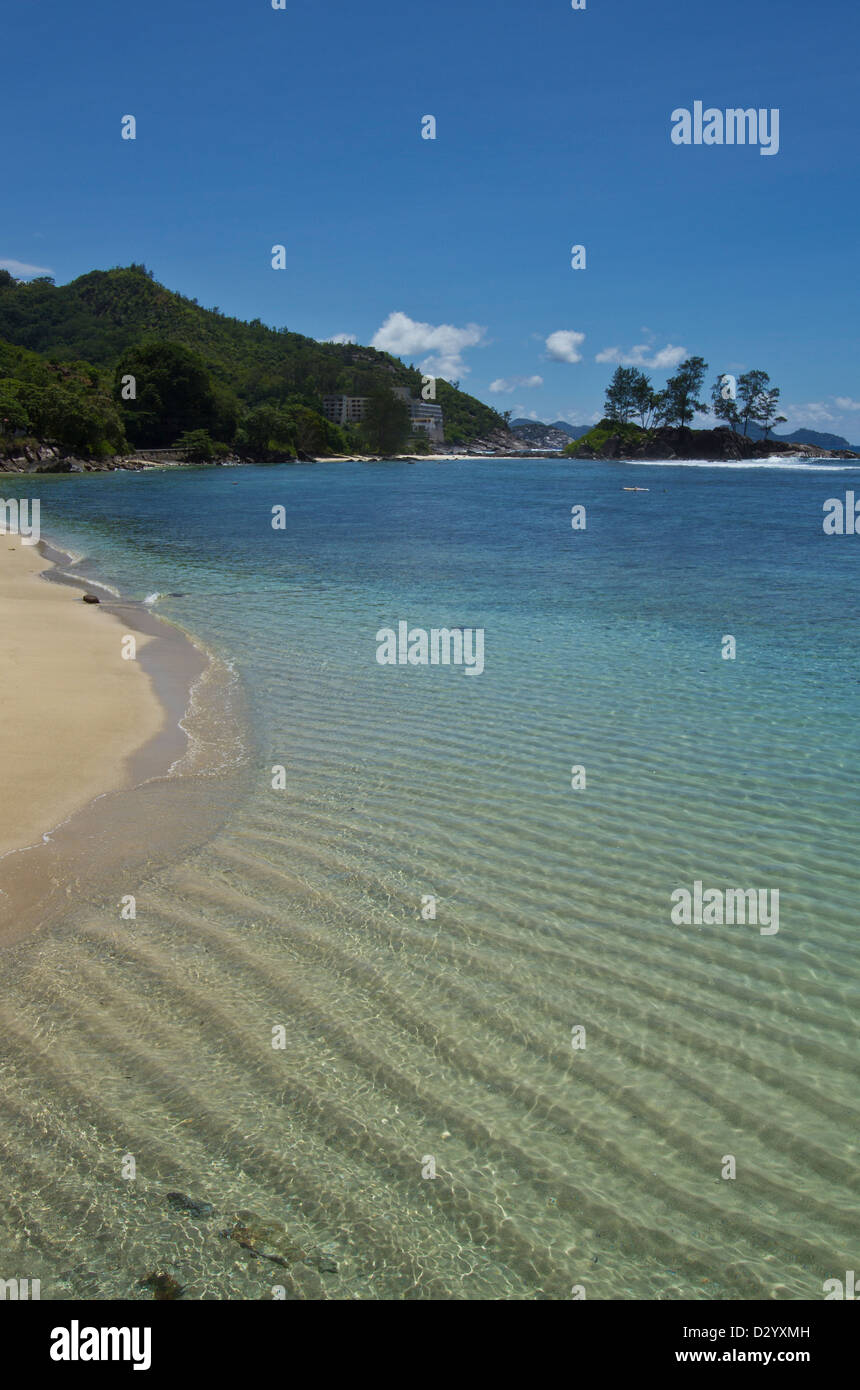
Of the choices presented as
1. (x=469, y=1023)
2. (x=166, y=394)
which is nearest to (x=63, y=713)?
(x=469, y=1023)

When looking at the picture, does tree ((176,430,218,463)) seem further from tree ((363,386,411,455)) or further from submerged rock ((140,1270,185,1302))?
submerged rock ((140,1270,185,1302))

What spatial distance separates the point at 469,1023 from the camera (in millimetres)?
5535

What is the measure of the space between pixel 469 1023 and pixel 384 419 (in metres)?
200

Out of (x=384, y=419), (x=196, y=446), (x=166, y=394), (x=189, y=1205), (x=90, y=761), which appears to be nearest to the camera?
(x=189, y=1205)

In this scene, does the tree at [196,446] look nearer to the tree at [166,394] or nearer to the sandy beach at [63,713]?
the tree at [166,394]

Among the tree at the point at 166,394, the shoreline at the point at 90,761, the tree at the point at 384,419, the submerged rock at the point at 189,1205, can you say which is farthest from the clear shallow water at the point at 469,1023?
the tree at the point at 384,419

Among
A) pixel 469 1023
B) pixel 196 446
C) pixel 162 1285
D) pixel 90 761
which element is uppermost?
pixel 196 446

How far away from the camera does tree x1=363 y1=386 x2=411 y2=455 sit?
190750 millimetres

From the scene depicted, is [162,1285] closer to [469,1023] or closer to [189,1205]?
[189,1205]

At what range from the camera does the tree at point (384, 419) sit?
626 ft

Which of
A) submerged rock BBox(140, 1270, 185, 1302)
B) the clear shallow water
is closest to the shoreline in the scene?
the clear shallow water

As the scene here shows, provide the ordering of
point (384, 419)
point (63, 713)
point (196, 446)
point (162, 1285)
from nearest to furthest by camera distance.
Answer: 1. point (162, 1285)
2. point (63, 713)
3. point (196, 446)
4. point (384, 419)

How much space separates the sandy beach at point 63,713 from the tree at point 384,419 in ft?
600

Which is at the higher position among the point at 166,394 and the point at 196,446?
the point at 166,394
